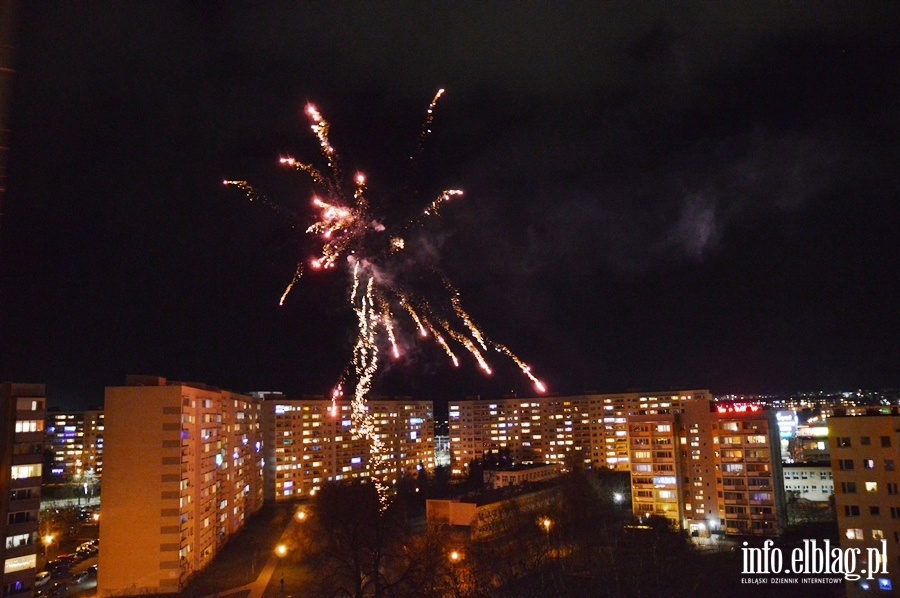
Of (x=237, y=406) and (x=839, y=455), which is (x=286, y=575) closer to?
(x=237, y=406)

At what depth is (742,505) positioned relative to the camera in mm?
29359

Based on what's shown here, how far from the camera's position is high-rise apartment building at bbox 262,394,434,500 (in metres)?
45.6

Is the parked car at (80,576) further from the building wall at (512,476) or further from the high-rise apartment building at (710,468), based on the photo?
the high-rise apartment building at (710,468)

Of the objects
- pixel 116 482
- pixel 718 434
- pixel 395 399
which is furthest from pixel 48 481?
pixel 718 434

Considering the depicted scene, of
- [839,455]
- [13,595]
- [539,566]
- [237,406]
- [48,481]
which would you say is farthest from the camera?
[48,481]

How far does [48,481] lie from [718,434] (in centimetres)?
5668

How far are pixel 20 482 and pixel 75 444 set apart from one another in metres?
50.4

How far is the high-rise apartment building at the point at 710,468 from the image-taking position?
29125 millimetres

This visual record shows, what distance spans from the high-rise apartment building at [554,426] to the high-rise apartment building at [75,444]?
1352 inches

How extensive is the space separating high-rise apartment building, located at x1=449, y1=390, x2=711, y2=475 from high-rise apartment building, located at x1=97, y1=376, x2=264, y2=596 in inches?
1381

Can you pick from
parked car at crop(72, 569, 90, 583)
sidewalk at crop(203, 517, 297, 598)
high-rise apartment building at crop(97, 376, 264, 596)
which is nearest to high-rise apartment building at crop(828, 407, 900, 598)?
sidewalk at crop(203, 517, 297, 598)

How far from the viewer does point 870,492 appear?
18.6 metres

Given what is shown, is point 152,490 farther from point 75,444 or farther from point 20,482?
point 75,444

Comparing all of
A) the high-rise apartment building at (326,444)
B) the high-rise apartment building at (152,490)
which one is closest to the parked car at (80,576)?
the high-rise apartment building at (152,490)
